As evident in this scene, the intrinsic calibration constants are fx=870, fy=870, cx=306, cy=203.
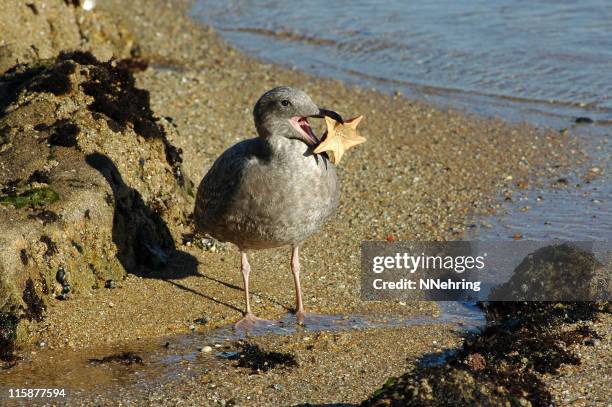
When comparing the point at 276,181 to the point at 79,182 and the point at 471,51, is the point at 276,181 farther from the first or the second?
the point at 471,51

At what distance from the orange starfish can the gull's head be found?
10cm

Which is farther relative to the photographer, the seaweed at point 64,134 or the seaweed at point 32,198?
the seaweed at point 64,134

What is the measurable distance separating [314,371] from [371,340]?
2.69ft

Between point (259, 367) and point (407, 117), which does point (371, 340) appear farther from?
point (407, 117)

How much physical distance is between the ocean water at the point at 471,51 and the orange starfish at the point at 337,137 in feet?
12.8

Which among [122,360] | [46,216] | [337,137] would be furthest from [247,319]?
[46,216]

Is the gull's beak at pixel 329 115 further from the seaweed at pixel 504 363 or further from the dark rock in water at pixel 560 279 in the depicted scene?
the dark rock in water at pixel 560 279

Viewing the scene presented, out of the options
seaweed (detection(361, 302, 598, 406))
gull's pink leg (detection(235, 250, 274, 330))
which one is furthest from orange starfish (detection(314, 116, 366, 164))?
seaweed (detection(361, 302, 598, 406))

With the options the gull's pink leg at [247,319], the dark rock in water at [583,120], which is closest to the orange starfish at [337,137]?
the gull's pink leg at [247,319]

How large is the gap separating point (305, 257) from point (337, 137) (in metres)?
2.30

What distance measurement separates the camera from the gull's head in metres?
7.39

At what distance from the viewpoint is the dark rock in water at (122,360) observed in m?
7.08

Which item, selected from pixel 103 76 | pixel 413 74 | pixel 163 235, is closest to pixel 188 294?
pixel 163 235

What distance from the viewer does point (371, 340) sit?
25.0 ft
